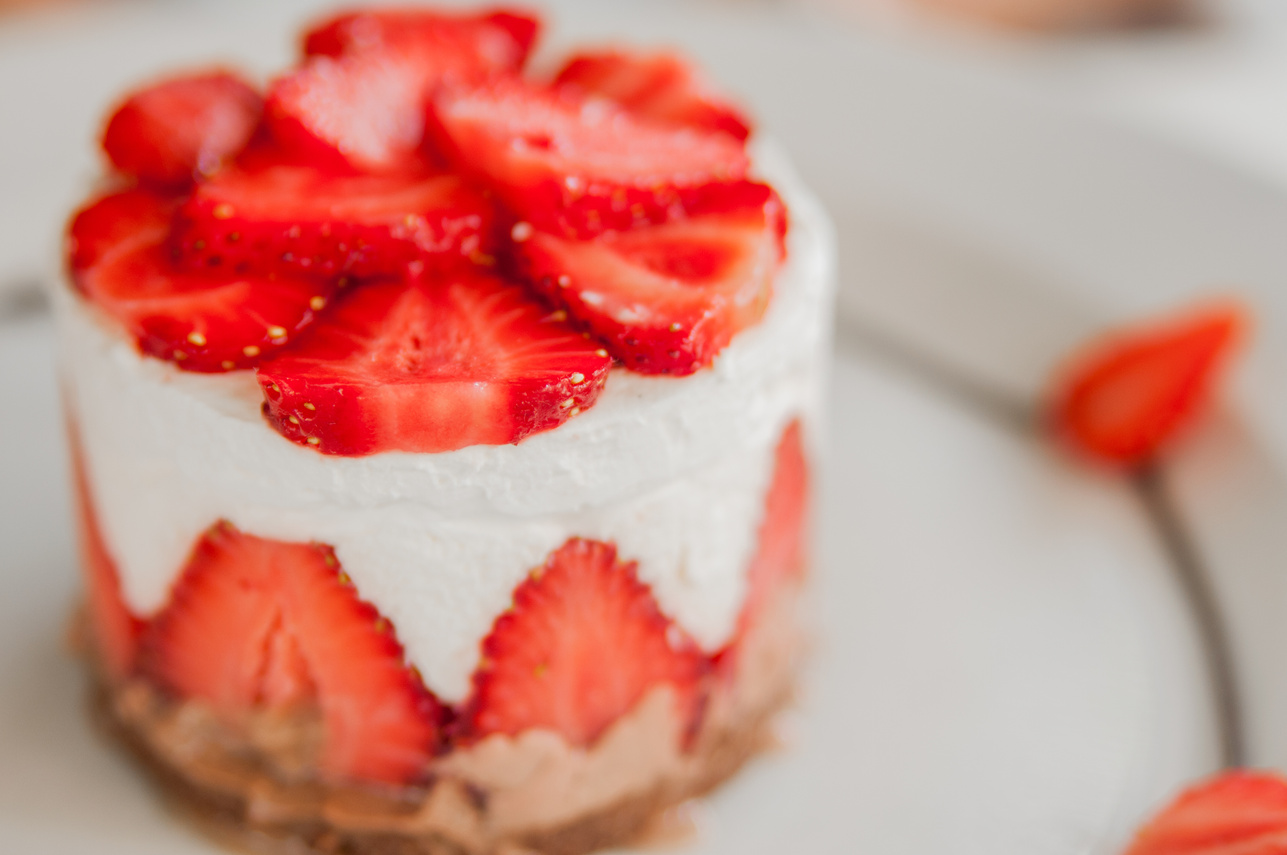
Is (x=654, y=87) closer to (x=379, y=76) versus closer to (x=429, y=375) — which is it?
(x=379, y=76)

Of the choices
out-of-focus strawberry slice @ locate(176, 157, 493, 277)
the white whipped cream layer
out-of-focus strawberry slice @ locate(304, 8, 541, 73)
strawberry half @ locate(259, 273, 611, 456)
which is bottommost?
the white whipped cream layer

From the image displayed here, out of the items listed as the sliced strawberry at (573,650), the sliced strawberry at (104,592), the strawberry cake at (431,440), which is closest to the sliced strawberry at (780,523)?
the strawberry cake at (431,440)

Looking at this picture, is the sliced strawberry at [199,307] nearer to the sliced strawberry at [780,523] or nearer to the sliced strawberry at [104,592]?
the sliced strawberry at [104,592]

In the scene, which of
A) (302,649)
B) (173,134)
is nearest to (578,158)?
(173,134)

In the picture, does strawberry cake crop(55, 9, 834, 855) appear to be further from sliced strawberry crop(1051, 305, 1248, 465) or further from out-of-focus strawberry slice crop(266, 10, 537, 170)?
sliced strawberry crop(1051, 305, 1248, 465)

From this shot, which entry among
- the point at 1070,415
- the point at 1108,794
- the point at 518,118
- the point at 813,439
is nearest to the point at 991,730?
the point at 1108,794

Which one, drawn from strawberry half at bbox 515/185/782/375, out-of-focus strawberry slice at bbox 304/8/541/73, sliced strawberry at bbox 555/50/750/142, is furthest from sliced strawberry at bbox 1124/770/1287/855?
out-of-focus strawberry slice at bbox 304/8/541/73

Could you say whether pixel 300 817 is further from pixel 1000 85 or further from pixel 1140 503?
pixel 1000 85
